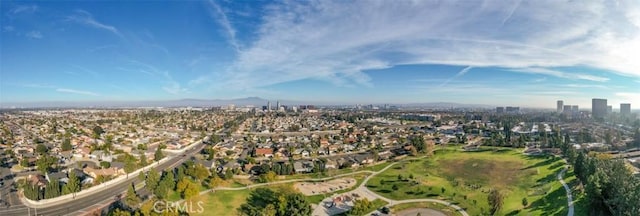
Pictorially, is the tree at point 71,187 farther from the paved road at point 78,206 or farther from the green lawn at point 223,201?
the green lawn at point 223,201

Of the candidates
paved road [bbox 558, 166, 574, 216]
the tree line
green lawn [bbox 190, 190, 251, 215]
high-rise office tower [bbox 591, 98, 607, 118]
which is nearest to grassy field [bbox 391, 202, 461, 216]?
paved road [bbox 558, 166, 574, 216]

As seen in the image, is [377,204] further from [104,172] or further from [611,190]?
[104,172]

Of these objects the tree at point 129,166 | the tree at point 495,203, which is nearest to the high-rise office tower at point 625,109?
the tree at point 495,203

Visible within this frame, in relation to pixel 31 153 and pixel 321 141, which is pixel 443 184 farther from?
pixel 31 153

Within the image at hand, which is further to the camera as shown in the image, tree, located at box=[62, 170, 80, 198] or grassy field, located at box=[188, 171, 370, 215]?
tree, located at box=[62, 170, 80, 198]

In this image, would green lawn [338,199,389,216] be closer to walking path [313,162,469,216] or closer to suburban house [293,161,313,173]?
walking path [313,162,469,216]

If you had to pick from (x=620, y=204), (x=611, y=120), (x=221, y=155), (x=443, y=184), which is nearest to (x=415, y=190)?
(x=443, y=184)

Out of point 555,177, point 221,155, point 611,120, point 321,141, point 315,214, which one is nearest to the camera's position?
point 315,214
